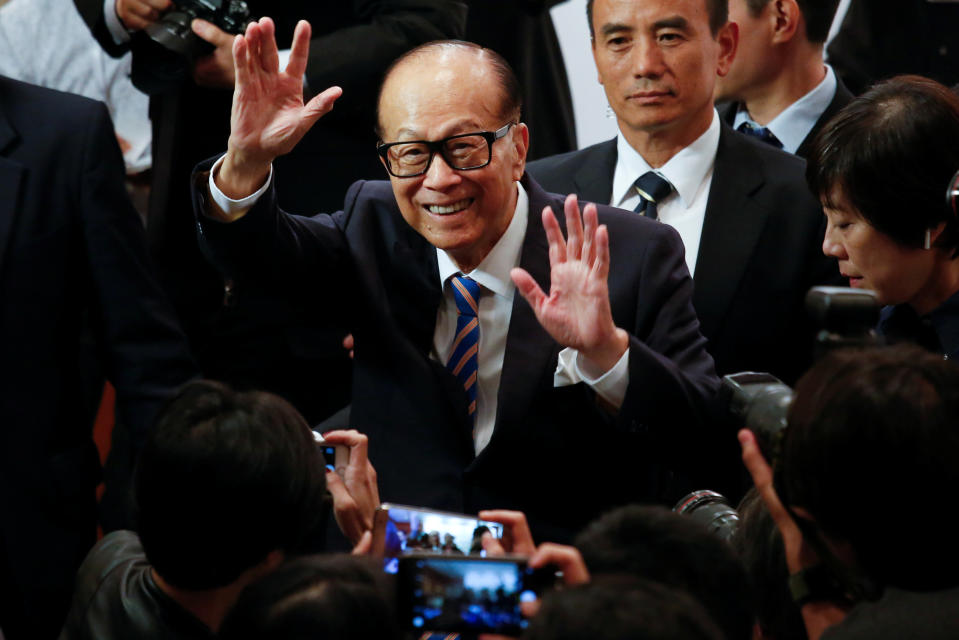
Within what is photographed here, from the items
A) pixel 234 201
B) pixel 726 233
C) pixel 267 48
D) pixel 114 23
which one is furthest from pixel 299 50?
pixel 726 233

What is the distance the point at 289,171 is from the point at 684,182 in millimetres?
976

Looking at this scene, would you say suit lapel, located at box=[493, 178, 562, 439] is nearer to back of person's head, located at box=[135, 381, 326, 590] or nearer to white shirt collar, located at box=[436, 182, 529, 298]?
white shirt collar, located at box=[436, 182, 529, 298]

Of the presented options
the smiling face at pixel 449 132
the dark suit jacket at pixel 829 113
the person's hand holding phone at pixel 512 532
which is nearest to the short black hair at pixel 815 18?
the dark suit jacket at pixel 829 113

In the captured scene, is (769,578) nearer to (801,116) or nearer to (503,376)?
(503,376)

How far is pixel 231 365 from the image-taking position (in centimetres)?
334

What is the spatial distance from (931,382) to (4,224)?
5.46 ft

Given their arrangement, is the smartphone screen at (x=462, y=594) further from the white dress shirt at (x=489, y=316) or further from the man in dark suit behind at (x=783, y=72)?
the man in dark suit behind at (x=783, y=72)

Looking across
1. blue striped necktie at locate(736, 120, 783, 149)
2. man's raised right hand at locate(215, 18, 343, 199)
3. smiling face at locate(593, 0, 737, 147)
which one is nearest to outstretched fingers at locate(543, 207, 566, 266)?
man's raised right hand at locate(215, 18, 343, 199)

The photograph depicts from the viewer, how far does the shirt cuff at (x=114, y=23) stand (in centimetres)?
309

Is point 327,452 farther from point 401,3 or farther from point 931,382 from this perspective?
point 401,3

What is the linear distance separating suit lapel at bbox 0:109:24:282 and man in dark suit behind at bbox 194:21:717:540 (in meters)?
0.36

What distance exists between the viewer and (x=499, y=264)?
8.40 feet

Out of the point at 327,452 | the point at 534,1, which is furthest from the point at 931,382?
the point at 534,1

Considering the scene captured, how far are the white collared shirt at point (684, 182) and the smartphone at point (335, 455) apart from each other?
1099 millimetres
